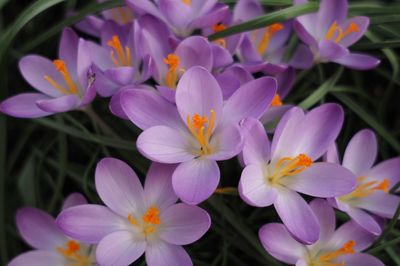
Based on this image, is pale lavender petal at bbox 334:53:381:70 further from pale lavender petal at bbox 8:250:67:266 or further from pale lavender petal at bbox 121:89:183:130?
pale lavender petal at bbox 8:250:67:266

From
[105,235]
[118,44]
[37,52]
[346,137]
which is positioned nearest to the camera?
[105,235]

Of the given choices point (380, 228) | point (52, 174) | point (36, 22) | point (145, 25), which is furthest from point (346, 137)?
point (36, 22)

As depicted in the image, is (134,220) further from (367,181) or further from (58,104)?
(367,181)

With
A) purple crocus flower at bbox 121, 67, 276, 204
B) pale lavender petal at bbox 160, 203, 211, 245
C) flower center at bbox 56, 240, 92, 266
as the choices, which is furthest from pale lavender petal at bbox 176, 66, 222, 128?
flower center at bbox 56, 240, 92, 266

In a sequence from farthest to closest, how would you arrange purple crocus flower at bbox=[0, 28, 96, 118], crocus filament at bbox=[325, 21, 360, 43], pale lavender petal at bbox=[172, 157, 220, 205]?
crocus filament at bbox=[325, 21, 360, 43] → purple crocus flower at bbox=[0, 28, 96, 118] → pale lavender petal at bbox=[172, 157, 220, 205]

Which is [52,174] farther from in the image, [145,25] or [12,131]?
[145,25]
